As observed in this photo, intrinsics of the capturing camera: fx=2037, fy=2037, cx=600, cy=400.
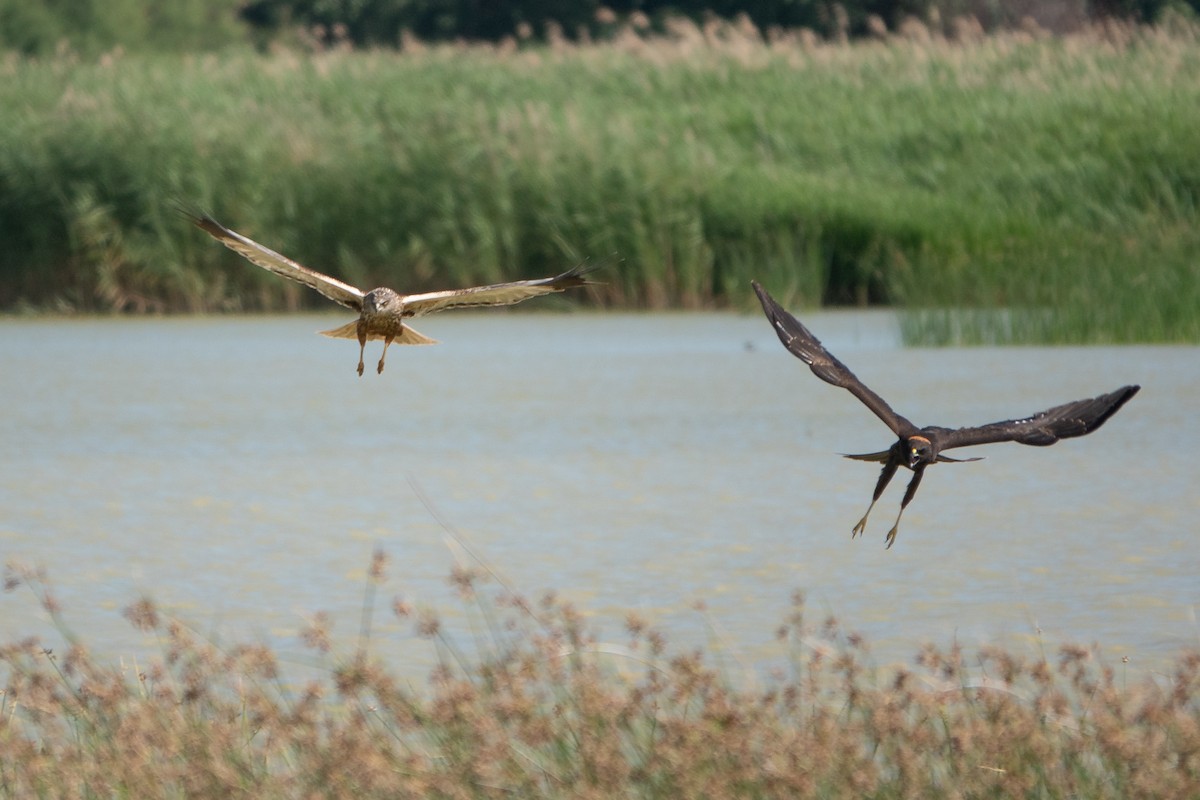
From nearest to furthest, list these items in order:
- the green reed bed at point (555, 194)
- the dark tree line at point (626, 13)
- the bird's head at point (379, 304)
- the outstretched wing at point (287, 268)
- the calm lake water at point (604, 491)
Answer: the outstretched wing at point (287, 268), the bird's head at point (379, 304), the calm lake water at point (604, 491), the green reed bed at point (555, 194), the dark tree line at point (626, 13)

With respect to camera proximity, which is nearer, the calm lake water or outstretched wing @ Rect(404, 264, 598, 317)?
outstretched wing @ Rect(404, 264, 598, 317)

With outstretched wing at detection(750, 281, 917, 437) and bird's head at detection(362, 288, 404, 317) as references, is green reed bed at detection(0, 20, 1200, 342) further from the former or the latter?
bird's head at detection(362, 288, 404, 317)

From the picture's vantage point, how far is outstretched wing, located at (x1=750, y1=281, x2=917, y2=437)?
2.58 meters

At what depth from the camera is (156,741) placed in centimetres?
271

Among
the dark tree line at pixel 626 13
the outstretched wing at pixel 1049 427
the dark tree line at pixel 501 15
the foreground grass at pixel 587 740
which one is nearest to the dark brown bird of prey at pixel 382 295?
the foreground grass at pixel 587 740

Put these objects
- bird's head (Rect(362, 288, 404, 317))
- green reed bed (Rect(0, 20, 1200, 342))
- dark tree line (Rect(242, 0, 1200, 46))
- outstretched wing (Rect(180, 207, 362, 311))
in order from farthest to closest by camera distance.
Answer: dark tree line (Rect(242, 0, 1200, 46)) → green reed bed (Rect(0, 20, 1200, 342)) → bird's head (Rect(362, 288, 404, 317)) → outstretched wing (Rect(180, 207, 362, 311))

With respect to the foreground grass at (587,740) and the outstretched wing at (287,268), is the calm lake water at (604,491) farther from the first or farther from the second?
the outstretched wing at (287,268)

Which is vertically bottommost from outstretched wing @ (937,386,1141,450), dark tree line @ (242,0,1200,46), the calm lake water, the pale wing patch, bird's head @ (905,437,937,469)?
the calm lake water

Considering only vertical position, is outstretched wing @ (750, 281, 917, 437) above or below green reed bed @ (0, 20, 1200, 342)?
below

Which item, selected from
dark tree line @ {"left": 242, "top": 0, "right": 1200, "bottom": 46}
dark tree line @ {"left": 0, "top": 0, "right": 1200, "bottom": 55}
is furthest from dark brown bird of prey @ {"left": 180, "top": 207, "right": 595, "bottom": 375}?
dark tree line @ {"left": 242, "top": 0, "right": 1200, "bottom": 46}

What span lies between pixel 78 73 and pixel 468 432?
7.90 m

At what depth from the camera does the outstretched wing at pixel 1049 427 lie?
8.56 ft

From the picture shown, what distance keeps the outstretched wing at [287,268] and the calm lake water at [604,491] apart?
4.53ft

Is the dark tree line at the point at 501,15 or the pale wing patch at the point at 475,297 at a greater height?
the dark tree line at the point at 501,15
